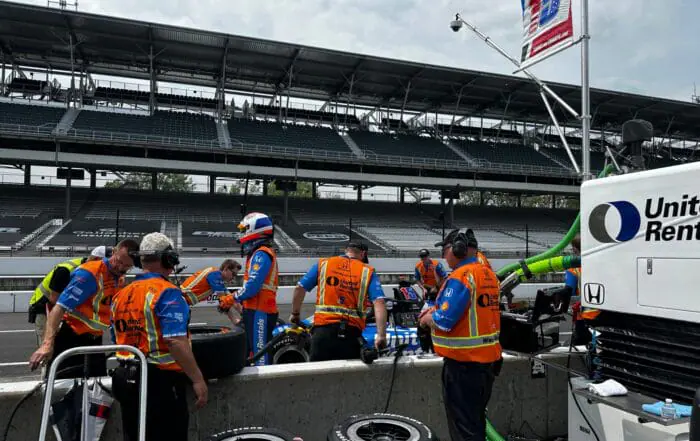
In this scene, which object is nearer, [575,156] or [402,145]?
[402,145]

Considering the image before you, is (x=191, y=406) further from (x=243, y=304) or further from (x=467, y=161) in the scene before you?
(x=467, y=161)

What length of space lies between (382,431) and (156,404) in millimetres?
1420

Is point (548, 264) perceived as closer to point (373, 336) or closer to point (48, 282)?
point (373, 336)

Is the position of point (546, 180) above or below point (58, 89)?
below

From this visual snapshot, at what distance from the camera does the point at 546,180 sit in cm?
3594

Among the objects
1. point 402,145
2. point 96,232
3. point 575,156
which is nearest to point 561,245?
point 96,232

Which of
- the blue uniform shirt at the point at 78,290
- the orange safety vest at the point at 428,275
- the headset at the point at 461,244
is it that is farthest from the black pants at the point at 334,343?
the orange safety vest at the point at 428,275

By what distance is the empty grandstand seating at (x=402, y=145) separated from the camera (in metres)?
33.2

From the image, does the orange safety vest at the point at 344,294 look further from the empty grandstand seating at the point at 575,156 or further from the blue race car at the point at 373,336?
the empty grandstand seating at the point at 575,156

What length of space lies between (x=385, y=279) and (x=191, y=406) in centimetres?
1437

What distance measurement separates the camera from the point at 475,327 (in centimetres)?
339

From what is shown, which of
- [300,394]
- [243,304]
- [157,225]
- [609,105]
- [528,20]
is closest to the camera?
[300,394]

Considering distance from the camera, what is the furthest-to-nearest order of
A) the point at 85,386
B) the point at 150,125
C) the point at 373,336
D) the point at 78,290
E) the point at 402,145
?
the point at 402,145, the point at 150,125, the point at 373,336, the point at 78,290, the point at 85,386

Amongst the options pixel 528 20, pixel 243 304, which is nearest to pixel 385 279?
pixel 528 20
